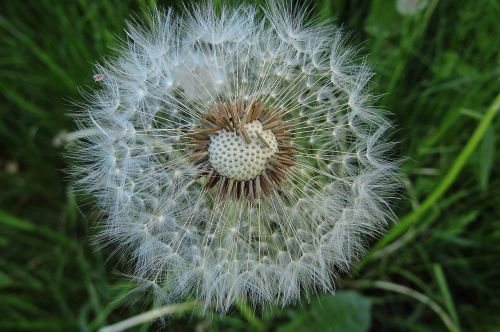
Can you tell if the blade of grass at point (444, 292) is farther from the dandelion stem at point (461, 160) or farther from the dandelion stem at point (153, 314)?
the dandelion stem at point (153, 314)

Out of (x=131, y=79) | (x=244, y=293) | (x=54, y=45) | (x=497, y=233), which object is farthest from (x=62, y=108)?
(x=497, y=233)

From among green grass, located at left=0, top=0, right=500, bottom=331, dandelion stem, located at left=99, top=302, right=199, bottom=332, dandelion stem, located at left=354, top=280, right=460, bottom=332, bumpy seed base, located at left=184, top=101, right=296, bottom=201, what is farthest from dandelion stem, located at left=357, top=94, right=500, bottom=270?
dandelion stem, located at left=99, top=302, right=199, bottom=332

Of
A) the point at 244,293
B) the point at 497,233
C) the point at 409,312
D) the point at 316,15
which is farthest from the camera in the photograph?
the point at 409,312

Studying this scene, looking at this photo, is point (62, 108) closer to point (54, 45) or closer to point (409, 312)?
point (54, 45)

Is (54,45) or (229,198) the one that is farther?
(54,45)

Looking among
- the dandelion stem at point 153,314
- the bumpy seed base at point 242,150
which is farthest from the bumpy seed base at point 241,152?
the dandelion stem at point 153,314

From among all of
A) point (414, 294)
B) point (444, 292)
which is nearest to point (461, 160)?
point (444, 292)

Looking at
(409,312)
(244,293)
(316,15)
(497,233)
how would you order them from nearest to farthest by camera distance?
(244,293) < (316,15) < (497,233) < (409,312)
